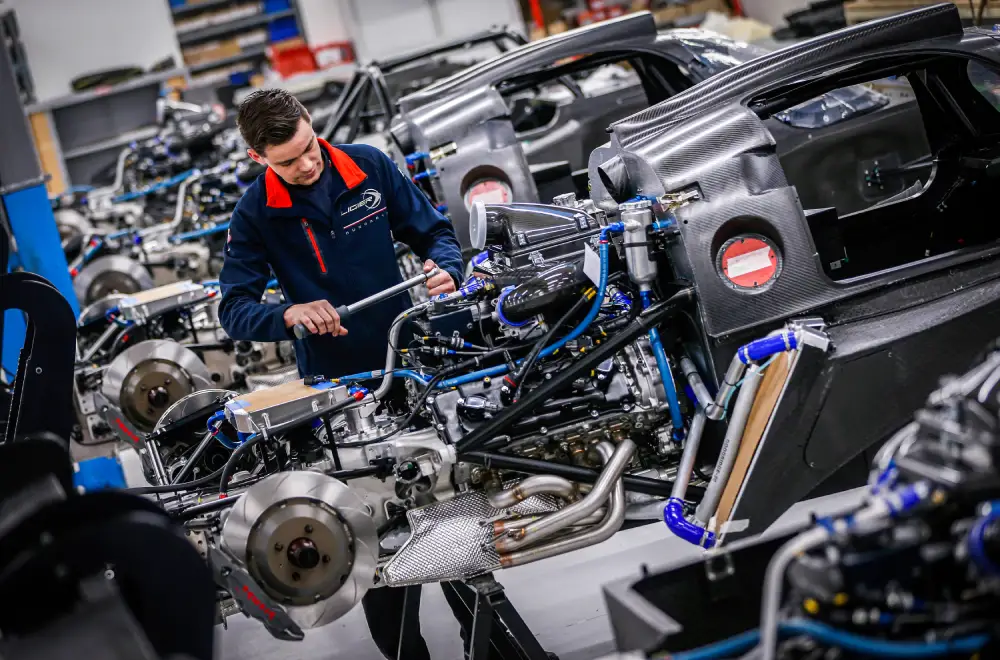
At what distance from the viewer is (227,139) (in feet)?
32.8

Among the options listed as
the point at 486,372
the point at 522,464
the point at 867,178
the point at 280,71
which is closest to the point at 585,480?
the point at 522,464

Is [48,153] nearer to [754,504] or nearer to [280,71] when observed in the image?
[280,71]

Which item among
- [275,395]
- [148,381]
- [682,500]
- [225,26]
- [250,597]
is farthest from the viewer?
[225,26]

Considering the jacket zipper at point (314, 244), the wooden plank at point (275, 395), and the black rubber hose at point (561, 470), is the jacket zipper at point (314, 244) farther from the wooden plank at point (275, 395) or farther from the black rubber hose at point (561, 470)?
the black rubber hose at point (561, 470)

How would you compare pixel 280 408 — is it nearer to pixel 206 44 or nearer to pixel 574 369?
pixel 574 369

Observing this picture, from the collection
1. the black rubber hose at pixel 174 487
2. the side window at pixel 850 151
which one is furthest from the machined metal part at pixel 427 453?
the side window at pixel 850 151

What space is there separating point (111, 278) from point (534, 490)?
530 centimetres

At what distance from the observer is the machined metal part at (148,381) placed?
5.15 metres

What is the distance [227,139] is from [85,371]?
4.56 metres

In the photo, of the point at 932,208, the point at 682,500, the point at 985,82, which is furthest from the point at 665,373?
the point at 985,82

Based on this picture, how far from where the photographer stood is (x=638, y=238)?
3338 mm

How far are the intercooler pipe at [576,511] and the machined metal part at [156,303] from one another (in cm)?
309

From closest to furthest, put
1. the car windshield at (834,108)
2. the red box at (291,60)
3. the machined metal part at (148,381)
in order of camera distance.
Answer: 1. the machined metal part at (148,381)
2. the car windshield at (834,108)
3. the red box at (291,60)

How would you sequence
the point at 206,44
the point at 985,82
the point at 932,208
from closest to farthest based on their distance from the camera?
the point at 985,82 < the point at 932,208 < the point at 206,44
